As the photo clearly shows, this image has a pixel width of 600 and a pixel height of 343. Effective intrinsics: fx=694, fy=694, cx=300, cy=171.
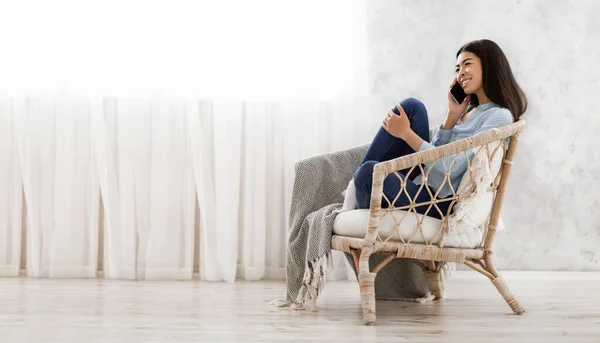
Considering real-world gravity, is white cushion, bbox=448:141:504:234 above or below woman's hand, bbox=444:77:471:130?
below

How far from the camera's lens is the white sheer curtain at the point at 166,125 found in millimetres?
3266

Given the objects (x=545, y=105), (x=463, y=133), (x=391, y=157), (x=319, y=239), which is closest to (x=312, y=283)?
(x=319, y=239)

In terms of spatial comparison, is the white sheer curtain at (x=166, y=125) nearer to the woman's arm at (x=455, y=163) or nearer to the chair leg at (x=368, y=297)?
the woman's arm at (x=455, y=163)

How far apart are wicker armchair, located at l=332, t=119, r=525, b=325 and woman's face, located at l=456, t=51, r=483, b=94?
0.23 metres

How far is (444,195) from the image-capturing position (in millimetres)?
2256

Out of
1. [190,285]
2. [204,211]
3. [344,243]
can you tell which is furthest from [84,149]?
[344,243]

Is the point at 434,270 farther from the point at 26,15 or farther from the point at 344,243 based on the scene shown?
the point at 26,15

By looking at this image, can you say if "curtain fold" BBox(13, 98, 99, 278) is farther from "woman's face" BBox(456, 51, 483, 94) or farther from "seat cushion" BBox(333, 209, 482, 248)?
"woman's face" BBox(456, 51, 483, 94)

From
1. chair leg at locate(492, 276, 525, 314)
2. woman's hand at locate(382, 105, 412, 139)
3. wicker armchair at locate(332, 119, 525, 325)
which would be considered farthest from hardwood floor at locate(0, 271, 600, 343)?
woman's hand at locate(382, 105, 412, 139)

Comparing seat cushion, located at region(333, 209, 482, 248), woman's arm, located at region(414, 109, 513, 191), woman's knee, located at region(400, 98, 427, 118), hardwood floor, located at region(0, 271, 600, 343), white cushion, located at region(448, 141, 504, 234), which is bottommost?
hardwood floor, located at region(0, 271, 600, 343)

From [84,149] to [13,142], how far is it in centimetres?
34

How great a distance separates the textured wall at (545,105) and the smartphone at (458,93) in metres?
1.05

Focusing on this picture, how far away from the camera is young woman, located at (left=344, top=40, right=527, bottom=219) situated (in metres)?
2.23

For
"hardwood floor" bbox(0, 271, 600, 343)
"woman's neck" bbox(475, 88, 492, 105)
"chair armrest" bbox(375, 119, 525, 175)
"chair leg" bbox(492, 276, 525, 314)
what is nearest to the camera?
"hardwood floor" bbox(0, 271, 600, 343)
